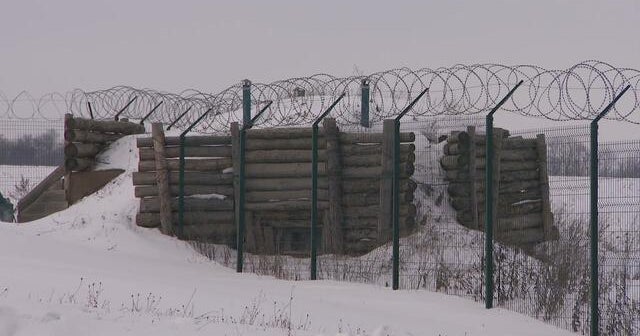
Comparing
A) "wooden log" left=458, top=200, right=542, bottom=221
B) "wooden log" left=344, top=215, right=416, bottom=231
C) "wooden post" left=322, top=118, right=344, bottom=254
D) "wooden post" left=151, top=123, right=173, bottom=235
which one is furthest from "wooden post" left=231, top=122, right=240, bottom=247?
"wooden log" left=458, top=200, right=542, bottom=221

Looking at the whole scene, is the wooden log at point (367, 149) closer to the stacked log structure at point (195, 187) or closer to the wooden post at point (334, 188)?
the wooden post at point (334, 188)

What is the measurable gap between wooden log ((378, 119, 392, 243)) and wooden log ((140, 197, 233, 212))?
9.41 ft

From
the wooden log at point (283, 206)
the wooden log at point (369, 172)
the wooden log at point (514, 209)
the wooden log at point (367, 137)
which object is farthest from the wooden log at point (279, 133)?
the wooden log at point (514, 209)

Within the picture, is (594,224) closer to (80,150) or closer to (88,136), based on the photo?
(80,150)

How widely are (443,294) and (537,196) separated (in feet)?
22.3

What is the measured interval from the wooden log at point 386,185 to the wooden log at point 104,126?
655cm

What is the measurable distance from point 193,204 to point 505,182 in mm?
5820

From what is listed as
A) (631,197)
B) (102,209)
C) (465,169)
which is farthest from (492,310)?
(102,209)

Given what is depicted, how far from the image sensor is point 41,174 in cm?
3819

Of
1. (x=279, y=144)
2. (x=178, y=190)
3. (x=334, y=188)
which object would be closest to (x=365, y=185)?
(x=334, y=188)

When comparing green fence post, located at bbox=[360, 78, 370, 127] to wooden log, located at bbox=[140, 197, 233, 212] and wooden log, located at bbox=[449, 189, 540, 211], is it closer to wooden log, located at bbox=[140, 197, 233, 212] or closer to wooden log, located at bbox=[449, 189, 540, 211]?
wooden log, located at bbox=[449, 189, 540, 211]

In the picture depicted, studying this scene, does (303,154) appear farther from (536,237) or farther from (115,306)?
(115,306)

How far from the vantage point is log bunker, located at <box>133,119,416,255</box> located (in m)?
17.0

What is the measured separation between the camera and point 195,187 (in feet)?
58.2
